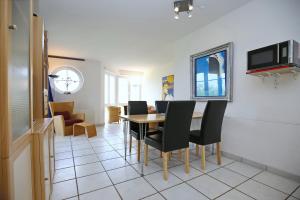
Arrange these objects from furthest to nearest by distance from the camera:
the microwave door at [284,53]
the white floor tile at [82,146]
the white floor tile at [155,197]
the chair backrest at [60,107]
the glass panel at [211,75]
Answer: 1. the chair backrest at [60,107]
2. the white floor tile at [82,146]
3. the glass panel at [211,75]
4. the microwave door at [284,53]
5. the white floor tile at [155,197]

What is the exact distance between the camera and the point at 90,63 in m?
5.57

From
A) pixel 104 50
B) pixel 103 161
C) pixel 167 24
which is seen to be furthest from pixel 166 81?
pixel 103 161

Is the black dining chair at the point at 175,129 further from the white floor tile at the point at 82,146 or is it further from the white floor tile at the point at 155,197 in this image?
the white floor tile at the point at 82,146

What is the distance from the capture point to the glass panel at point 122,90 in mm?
7293

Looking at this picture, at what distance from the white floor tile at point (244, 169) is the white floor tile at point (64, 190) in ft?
7.16

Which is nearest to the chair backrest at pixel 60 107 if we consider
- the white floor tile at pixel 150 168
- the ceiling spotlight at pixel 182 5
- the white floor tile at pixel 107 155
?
the white floor tile at pixel 107 155

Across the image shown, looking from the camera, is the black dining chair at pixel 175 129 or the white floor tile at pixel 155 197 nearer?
the white floor tile at pixel 155 197

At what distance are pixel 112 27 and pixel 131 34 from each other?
0.48 meters

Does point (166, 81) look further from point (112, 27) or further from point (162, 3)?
point (162, 3)

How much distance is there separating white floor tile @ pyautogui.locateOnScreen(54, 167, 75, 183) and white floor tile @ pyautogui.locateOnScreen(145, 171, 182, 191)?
1.05 meters

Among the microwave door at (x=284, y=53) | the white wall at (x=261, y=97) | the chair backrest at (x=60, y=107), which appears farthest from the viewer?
the chair backrest at (x=60, y=107)

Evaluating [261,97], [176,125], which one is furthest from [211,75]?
[176,125]

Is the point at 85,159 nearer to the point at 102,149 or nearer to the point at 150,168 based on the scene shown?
the point at 102,149

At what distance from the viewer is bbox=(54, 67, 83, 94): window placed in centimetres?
514
